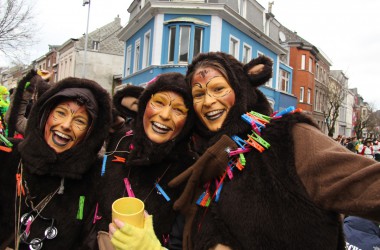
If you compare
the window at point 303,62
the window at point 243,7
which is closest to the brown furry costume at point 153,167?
the window at point 243,7

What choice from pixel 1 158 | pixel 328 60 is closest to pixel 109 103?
pixel 1 158

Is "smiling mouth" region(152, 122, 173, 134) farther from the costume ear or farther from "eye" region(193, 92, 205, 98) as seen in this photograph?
the costume ear

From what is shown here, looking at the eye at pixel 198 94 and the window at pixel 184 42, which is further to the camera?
the window at pixel 184 42

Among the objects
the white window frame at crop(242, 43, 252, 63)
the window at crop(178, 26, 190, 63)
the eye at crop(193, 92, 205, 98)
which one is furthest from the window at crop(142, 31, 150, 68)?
the eye at crop(193, 92, 205, 98)

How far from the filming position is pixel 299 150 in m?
1.35

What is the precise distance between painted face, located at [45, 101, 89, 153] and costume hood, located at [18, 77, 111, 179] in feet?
0.12

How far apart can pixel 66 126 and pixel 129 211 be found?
894 mm

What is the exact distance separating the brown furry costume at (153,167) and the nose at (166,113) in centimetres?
12

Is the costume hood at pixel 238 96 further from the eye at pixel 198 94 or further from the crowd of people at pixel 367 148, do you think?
the crowd of people at pixel 367 148

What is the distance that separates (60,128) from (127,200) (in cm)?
90

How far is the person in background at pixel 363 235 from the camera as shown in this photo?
7.23ft

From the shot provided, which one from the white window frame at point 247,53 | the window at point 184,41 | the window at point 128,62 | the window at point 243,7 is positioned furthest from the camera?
the window at point 128,62

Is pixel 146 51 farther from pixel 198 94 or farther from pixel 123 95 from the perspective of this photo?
pixel 198 94

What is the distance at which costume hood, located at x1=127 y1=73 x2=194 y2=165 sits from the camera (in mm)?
1951
